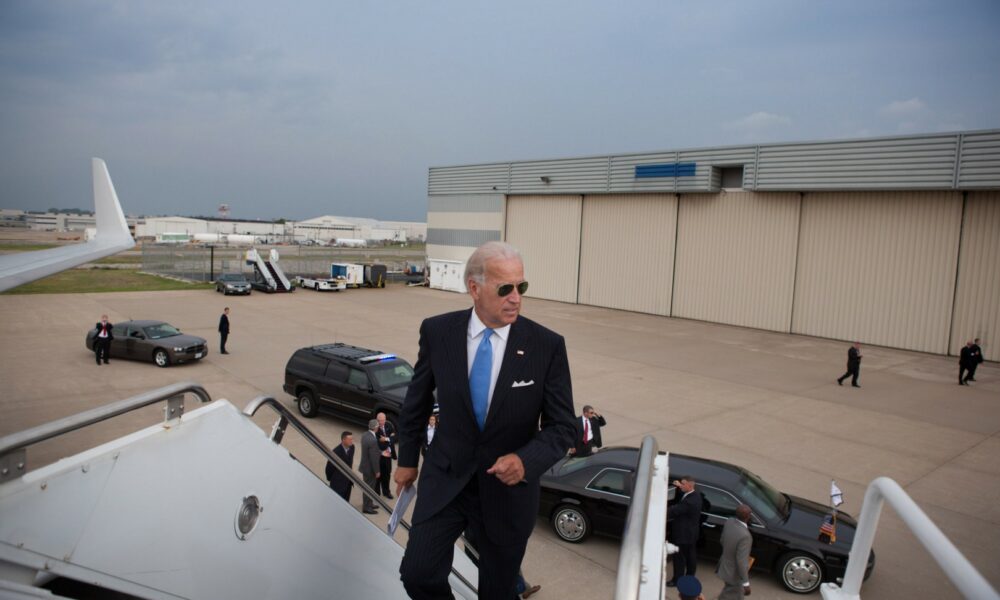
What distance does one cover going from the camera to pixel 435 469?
9.66 feet

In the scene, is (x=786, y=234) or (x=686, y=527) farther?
(x=786, y=234)

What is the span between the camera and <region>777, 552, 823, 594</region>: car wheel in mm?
7547

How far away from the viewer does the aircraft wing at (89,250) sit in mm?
6195

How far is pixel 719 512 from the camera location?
7.95m

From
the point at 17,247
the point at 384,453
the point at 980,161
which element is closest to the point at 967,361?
the point at 980,161

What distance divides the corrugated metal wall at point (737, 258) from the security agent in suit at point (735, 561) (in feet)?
79.9

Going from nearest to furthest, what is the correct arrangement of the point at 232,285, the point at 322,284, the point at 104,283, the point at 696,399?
the point at 696,399 → the point at 232,285 → the point at 104,283 → the point at 322,284

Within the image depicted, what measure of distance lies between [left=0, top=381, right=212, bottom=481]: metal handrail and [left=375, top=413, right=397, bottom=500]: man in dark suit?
21.0 feet

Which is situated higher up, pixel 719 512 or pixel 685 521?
pixel 685 521

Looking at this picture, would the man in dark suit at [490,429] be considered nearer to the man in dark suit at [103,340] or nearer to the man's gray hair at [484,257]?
the man's gray hair at [484,257]

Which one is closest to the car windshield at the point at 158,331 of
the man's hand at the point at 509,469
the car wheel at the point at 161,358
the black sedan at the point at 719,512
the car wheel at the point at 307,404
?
the car wheel at the point at 161,358

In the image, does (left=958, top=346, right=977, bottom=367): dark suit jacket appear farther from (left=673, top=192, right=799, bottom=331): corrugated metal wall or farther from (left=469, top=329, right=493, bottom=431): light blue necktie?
(left=469, top=329, right=493, bottom=431): light blue necktie

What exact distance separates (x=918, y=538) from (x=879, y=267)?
28727 mm

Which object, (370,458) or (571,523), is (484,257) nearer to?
(571,523)
